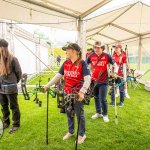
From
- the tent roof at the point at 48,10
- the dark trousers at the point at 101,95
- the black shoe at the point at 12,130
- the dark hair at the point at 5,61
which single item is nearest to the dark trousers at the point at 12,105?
the black shoe at the point at 12,130

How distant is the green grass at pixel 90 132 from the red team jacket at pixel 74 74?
3.25 feet

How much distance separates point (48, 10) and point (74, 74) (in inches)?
93.8

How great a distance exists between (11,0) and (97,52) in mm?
2109

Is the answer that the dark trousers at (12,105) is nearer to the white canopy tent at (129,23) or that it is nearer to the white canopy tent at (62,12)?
the white canopy tent at (62,12)

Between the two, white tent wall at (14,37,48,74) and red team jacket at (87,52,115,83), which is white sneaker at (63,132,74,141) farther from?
white tent wall at (14,37,48,74)

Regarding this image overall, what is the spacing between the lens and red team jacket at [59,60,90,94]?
→ 2881 mm

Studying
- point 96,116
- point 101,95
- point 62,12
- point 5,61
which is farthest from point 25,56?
point 101,95

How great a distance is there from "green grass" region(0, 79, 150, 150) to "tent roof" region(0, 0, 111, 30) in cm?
242

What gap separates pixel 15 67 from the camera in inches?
135

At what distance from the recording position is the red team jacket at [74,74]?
288 centimetres

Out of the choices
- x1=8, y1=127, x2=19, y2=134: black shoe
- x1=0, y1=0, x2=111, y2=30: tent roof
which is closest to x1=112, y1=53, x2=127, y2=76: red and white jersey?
x1=0, y1=0, x2=111, y2=30: tent roof

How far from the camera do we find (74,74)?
2918 mm

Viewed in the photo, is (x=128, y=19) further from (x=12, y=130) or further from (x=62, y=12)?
(x=12, y=130)

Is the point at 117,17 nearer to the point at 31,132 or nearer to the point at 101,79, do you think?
the point at 101,79
